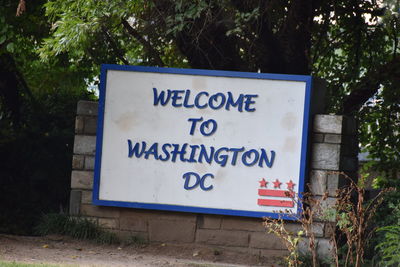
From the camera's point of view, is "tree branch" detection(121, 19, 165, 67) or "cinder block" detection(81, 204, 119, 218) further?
"tree branch" detection(121, 19, 165, 67)

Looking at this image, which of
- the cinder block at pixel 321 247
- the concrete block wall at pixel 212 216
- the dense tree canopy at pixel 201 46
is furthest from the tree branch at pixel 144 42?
the cinder block at pixel 321 247

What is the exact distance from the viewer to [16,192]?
11.2 meters

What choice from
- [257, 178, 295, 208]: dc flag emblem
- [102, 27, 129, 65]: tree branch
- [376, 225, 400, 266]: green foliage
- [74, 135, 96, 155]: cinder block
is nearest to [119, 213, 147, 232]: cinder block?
[74, 135, 96, 155]: cinder block

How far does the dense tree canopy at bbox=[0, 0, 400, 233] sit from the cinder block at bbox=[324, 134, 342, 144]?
155 centimetres

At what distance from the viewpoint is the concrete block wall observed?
334 inches

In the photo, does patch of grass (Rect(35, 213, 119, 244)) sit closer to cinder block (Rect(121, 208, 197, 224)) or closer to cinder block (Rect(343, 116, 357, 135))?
cinder block (Rect(121, 208, 197, 224))

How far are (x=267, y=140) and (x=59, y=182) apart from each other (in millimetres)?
4115

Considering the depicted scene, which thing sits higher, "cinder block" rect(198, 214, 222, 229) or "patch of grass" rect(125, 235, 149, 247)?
"cinder block" rect(198, 214, 222, 229)

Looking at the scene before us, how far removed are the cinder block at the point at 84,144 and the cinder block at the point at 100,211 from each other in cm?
63

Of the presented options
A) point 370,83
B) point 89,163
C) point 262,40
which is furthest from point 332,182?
point 370,83

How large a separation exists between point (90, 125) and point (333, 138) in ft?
9.25

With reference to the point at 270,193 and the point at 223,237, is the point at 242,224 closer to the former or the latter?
the point at 223,237

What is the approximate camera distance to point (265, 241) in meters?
8.54

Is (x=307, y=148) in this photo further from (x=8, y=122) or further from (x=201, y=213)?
(x=8, y=122)
